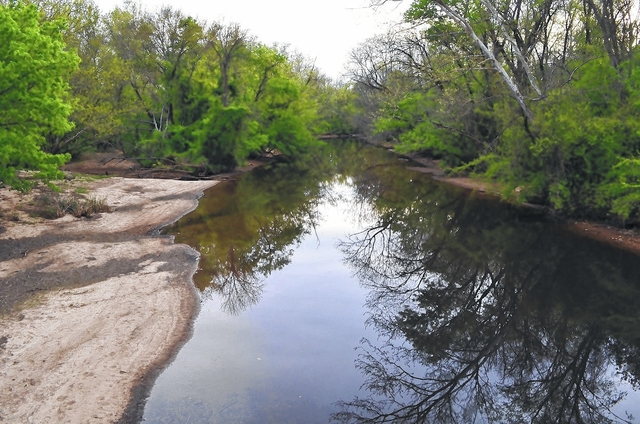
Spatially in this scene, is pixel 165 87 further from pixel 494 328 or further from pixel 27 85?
pixel 494 328

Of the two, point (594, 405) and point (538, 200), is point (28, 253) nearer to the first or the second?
point (594, 405)

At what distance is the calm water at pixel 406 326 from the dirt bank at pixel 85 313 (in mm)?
641

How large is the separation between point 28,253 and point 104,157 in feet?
98.1

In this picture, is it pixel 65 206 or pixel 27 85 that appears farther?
pixel 65 206

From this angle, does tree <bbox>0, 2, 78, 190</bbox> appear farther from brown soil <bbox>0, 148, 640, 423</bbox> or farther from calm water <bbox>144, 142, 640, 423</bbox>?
calm water <bbox>144, 142, 640, 423</bbox>

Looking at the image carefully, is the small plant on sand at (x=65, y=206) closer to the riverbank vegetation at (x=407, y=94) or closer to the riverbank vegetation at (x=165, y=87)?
the riverbank vegetation at (x=407, y=94)

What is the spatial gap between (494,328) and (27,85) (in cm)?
1464

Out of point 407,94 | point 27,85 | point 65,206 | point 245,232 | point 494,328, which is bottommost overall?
point 494,328

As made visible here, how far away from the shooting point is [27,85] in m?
14.9

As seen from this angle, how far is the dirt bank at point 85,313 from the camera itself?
8.05 meters

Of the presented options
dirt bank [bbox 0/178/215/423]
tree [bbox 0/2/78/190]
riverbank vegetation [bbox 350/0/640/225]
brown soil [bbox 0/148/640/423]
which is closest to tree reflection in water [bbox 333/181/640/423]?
riverbank vegetation [bbox 350/0/640/225]

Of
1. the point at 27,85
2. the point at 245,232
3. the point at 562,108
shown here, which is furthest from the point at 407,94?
the point at 27,85

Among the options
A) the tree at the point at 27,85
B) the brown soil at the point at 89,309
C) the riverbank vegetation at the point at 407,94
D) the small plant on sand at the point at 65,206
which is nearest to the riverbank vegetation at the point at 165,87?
the riverbank vegetation at the point at 407,94

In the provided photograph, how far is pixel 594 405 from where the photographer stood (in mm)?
8609
